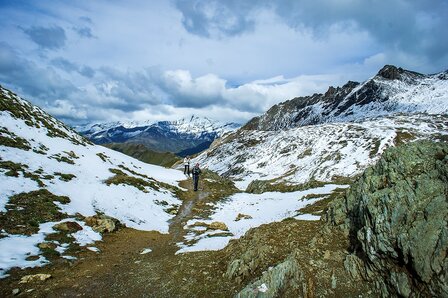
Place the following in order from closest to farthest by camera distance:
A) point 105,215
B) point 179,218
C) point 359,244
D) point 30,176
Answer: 1. point 359,244
2. point 105,215
3. point 30,176
4. point 179,218

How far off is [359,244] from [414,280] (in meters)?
3.41

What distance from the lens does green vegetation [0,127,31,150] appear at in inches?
1305

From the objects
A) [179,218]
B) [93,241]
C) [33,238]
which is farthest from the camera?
[179,218]

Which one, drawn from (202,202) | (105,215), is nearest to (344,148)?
(202,202)

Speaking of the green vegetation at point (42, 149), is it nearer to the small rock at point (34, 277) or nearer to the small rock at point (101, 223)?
the small rock at point (101, 223)

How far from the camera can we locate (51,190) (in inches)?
1089

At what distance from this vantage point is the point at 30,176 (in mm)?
28359

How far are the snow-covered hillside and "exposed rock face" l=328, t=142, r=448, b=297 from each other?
8100cm

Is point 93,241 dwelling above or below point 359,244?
below

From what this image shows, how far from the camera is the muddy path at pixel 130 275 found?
48.0ft

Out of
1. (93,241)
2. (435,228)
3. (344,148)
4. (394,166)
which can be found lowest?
(93,241)

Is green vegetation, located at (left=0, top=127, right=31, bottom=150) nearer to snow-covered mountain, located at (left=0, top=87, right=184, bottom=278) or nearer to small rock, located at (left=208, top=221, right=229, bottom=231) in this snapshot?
snow-covered mountain, located at (left=0, top=87, right=184, bottom=278)

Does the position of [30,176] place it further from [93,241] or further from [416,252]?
[416,252]

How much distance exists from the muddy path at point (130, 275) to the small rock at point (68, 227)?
217 centimetres
